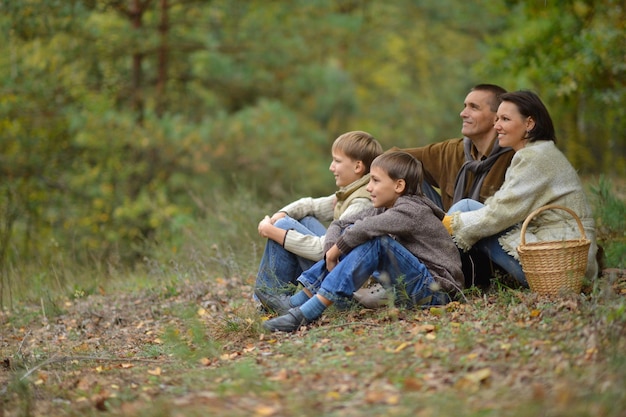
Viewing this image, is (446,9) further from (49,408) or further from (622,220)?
(49,408)

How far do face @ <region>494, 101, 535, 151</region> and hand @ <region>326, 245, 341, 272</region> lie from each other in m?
1.32

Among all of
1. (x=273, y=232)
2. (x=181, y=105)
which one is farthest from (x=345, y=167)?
(x=181, y=105)

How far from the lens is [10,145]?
12.3 metres

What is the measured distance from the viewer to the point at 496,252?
5.26m

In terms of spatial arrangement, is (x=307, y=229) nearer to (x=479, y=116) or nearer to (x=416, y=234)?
(x=416, y=234)

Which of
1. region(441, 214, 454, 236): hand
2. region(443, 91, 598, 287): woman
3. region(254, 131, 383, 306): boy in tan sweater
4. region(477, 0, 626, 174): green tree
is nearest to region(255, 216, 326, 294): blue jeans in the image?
region(254, 131, 383, 306): boy in tan sweater

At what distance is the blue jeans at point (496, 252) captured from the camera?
17.1ft

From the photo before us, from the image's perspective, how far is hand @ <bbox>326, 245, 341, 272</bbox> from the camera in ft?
16.8

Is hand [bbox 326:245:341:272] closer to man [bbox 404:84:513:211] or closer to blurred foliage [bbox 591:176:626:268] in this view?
man [bbox 404:84:513:211]

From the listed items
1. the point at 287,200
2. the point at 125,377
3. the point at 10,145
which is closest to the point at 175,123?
the point at 10,145

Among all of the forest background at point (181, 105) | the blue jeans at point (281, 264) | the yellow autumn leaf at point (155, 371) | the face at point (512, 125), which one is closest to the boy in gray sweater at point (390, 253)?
the blue jeans at point (281, 264)

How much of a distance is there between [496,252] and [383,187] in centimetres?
87

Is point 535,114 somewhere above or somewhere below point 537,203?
above

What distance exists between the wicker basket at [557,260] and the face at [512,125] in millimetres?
619
